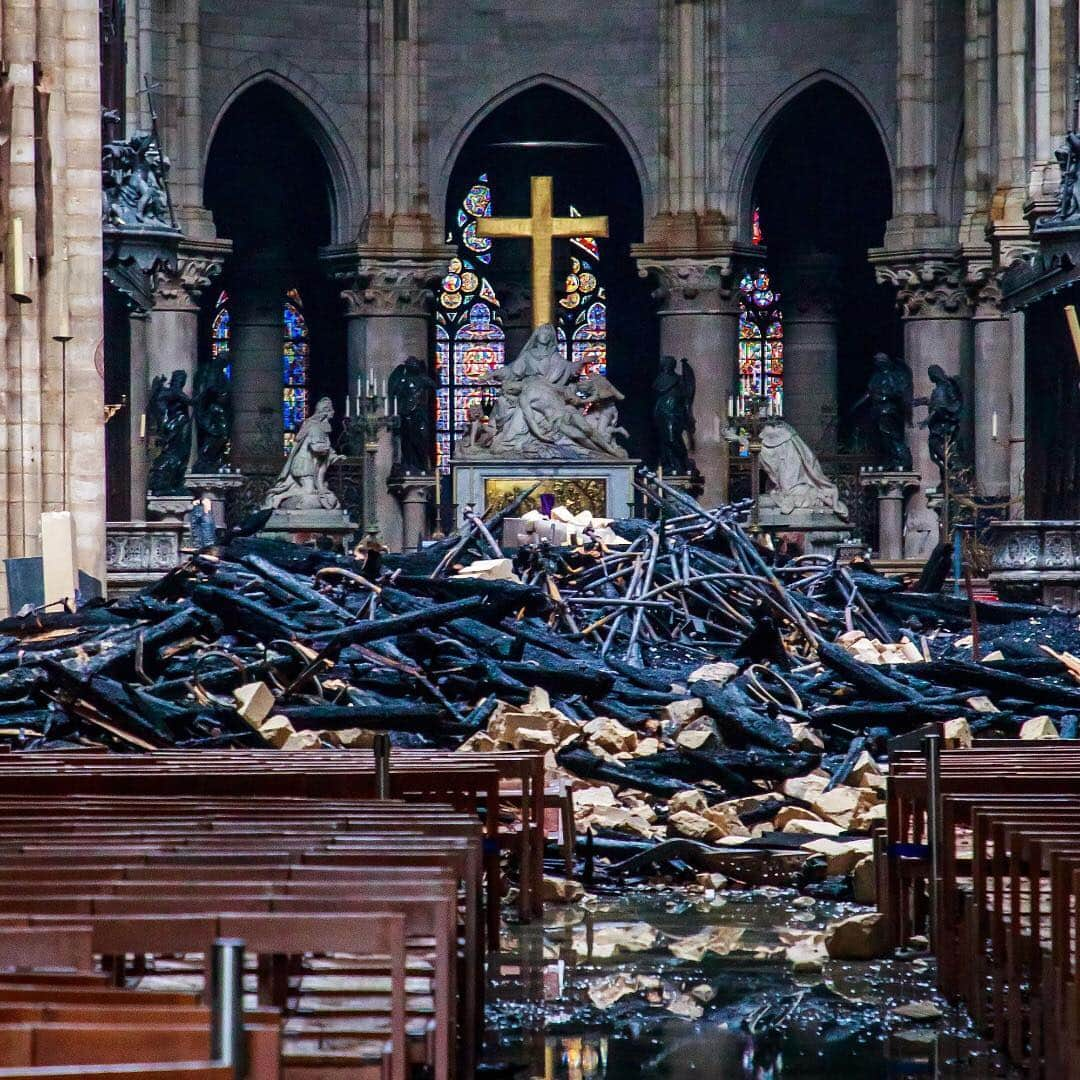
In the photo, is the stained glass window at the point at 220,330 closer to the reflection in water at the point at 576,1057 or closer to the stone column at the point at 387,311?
the stone column at the point at 387,311

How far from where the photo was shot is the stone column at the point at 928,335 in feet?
134

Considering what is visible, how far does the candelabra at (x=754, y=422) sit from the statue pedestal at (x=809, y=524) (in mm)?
139

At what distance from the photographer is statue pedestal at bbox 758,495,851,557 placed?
3944 cm

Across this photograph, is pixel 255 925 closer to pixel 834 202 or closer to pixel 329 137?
pixel 329 137

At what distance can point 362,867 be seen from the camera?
6.58 meters

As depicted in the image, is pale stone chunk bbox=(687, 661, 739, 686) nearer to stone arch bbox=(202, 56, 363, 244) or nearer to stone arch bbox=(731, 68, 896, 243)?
stone arch bbox=(202, 56, 363, 244)

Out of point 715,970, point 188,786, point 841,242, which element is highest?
point 841,242

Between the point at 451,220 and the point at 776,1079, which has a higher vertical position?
the point at 451,220

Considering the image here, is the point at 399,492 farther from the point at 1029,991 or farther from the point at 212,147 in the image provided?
the point at 1029,991

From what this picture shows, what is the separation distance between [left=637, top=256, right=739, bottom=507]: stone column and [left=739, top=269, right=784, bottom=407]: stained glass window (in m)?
4.18

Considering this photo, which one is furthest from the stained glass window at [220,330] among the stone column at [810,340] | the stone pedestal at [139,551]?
the stone pedestal at [139,551]

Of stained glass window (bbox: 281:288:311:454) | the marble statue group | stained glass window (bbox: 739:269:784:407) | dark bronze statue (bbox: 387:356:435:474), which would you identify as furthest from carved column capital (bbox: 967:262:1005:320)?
stained glass window (bbox: 281:288:311:454)

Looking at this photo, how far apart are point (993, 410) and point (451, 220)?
11.4m

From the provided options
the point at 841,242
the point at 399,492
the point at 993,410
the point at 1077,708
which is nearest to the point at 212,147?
the point at 399,492
